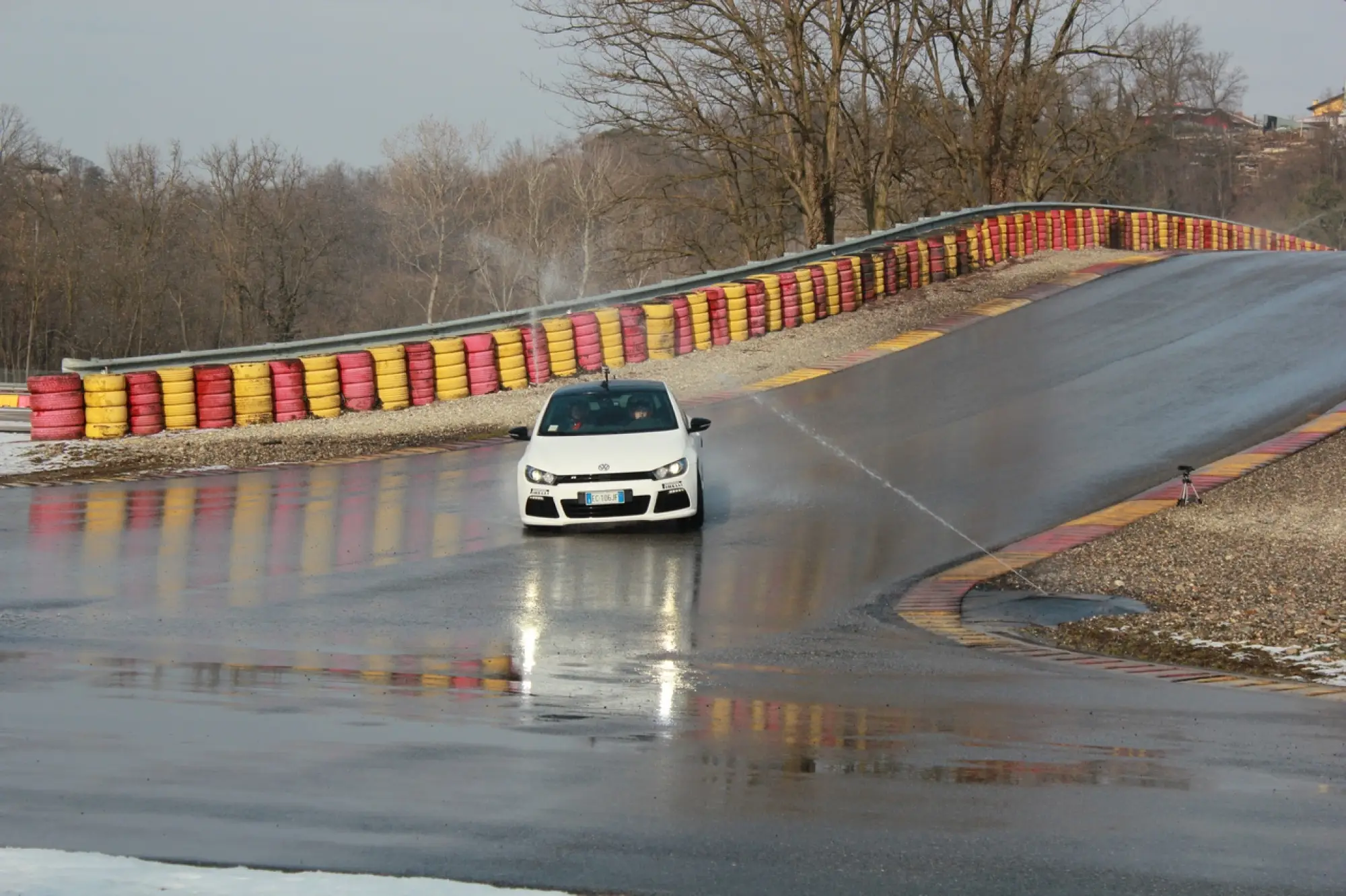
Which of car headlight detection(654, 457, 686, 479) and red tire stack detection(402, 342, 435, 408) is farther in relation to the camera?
red tire stack detection(402, 342, 435, 408)

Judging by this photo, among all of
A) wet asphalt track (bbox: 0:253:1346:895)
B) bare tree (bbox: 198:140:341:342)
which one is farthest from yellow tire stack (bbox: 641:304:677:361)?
bare tree (bbox: 198:140:341:342)

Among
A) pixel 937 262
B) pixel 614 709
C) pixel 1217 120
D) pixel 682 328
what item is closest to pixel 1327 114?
pixel 1217 120

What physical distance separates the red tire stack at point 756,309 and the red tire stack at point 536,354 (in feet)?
15.3

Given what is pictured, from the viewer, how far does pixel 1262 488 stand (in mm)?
15047

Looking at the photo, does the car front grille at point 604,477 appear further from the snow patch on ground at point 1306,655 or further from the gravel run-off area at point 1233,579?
the snow patch on ground at point 1306,655

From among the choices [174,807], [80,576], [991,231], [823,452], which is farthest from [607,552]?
[991,231]

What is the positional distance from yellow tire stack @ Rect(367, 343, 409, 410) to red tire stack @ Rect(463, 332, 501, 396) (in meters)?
1.05

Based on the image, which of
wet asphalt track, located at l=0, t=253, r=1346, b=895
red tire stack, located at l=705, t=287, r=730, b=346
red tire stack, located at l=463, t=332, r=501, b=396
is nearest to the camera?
wet asphalt track, located at l=0, t=253, r=1346, b=895

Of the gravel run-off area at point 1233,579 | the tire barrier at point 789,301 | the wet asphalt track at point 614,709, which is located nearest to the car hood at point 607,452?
the wet asphalt track at point 614,709

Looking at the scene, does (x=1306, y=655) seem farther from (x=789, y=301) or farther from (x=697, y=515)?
(x=789, y=301)

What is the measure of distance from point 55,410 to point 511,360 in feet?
22.6

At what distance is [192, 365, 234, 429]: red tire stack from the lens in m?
22.4

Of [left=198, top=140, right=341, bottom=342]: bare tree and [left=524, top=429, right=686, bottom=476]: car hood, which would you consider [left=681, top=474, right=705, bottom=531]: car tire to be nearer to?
[left=524, top=429, right=686, bottom=476]: car hood

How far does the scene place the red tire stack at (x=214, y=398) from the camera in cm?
2236
